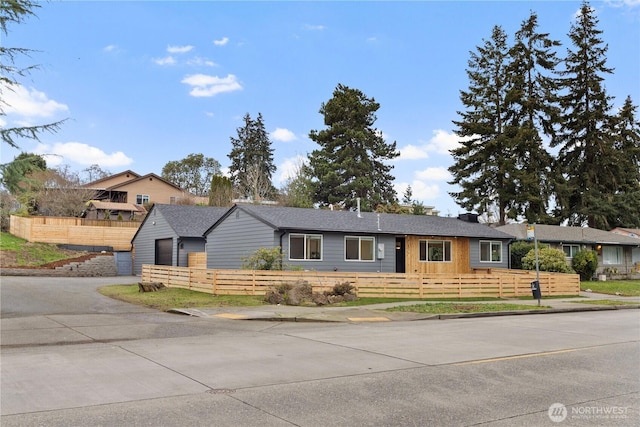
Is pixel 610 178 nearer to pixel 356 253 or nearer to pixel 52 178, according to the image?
pixel 356 253

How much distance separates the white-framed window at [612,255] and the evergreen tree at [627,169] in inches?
592

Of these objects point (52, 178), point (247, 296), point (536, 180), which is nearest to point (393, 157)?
point (536, 180)

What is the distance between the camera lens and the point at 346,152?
59.6 meters

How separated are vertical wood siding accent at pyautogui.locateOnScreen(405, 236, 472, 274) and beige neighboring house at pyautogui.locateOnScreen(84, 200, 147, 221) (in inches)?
1264

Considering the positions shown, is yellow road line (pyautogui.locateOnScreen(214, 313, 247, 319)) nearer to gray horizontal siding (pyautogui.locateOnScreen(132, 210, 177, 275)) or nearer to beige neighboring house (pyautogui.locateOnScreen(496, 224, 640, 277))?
gray horizontal siding (pyautogui.locateOnScreen(132, 210, 177, 275))

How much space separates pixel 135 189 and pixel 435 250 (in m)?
45.1

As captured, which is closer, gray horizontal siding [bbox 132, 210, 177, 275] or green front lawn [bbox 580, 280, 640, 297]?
green front lawn [bbox 580, 280, 640, 297]

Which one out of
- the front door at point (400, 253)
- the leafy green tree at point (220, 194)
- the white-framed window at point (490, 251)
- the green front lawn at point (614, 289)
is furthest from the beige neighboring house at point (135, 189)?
the green front lawn at point (614, 289)

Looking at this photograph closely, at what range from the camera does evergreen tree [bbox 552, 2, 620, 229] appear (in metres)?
58.3

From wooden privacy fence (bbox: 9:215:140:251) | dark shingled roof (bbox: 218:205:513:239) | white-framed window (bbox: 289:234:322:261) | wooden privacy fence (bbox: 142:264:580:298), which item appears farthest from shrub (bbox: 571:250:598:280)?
wooden privacy fence (bbox: 9:215:140:251)

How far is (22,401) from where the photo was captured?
21.4 ft

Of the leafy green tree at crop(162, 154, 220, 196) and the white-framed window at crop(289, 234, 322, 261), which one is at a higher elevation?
the leafy green tree at crop(162, 154, 220, 196)

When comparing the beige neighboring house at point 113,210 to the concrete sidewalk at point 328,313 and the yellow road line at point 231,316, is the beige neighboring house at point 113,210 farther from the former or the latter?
the yellow road line at point 231,316

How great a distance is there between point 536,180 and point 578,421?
2006 inches
